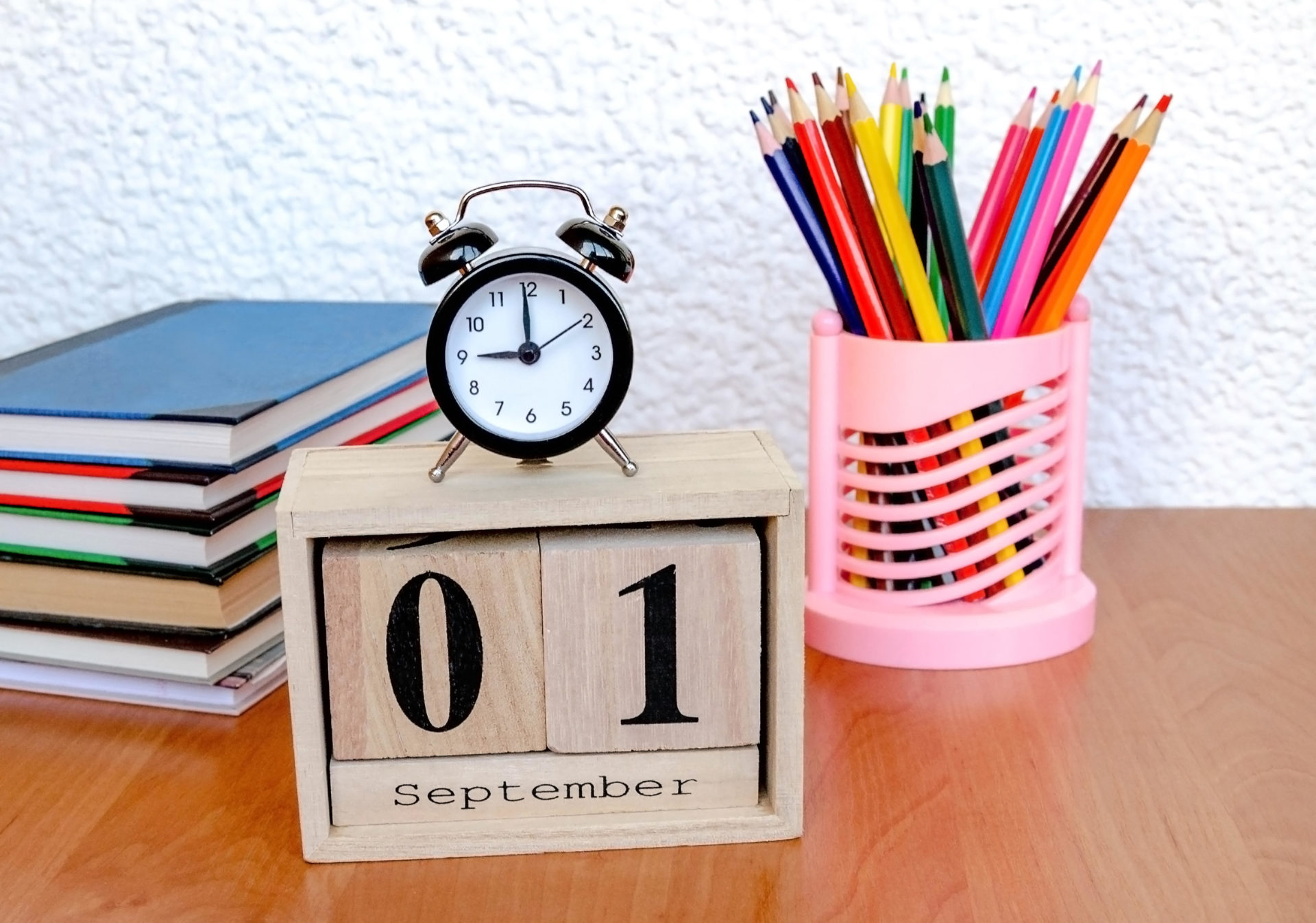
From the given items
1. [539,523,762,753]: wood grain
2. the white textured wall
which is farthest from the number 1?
the white textured wall

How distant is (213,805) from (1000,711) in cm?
32

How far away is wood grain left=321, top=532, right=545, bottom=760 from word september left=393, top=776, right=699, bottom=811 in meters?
0.01

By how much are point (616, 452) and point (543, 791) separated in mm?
126

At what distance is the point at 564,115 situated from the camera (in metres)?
0.77

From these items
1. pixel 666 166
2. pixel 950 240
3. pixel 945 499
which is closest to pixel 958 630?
pixel 945 499

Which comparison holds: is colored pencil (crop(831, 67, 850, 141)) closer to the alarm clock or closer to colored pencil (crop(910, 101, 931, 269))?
colored pencil (crop(910, 101, 931, 269))

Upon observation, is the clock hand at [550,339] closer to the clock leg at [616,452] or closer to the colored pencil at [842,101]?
the clock leg at [616,452]

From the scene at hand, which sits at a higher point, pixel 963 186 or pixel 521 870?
pixel 963 186

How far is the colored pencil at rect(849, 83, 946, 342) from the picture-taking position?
0.56m

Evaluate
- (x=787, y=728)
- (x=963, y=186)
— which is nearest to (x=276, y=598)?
(x=787, y=728)

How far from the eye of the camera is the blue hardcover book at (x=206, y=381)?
55cm

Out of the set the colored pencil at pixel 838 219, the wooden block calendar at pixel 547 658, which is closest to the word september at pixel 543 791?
the wooden block calendar at pixel 547 658

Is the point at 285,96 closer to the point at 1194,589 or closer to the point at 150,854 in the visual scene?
the point at 150,854

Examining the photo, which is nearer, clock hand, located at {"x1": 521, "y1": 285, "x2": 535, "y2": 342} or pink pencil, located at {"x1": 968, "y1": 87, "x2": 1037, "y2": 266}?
clock hand, located at {"x1": 521, "y1": 285, "x2": 535, "y2": 342}
